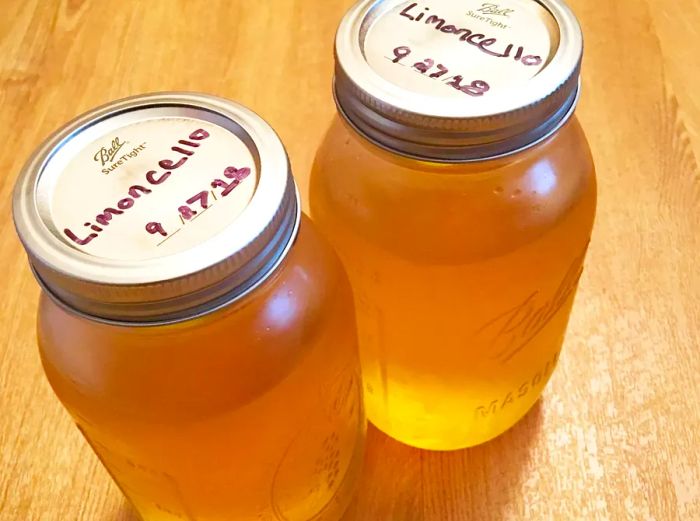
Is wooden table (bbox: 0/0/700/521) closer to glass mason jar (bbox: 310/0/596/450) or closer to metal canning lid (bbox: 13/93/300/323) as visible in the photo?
glass mason jar (bbox: 310/0/596/450)

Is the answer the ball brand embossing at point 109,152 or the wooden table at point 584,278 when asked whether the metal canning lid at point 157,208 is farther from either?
the wooden table at point 584,278

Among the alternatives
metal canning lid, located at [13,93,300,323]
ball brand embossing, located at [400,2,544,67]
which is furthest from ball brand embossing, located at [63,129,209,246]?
ball brand embossing, located at [400,2,544,67]

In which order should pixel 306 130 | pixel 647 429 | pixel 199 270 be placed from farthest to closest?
1. pixel 306 130
2. pixel 647 429
3. pixel 199 270

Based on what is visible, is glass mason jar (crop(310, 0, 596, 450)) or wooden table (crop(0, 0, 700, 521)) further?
wooden table (crop(0, 0, 700, 521))

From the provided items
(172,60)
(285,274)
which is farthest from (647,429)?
(172,60)

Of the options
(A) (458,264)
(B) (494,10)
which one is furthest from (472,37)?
(A) (458,264)

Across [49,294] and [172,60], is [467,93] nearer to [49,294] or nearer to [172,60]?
[49,294]
